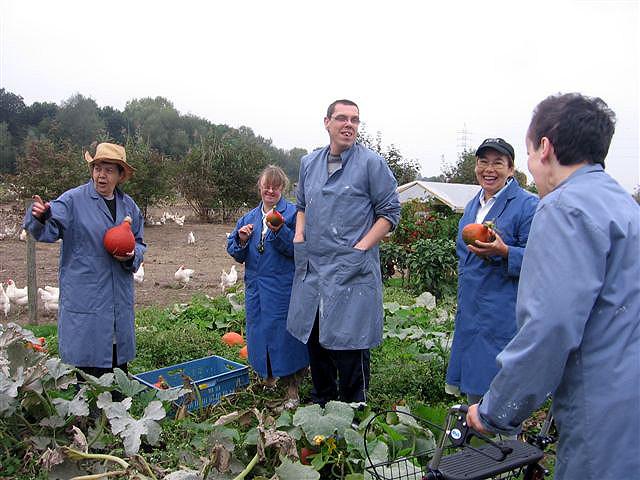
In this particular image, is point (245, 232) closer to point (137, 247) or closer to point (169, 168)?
point (137, 247)

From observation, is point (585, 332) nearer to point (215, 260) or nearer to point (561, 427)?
point (561, 427)

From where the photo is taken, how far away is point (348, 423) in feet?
9.73

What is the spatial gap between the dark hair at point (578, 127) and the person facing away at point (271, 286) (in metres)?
2.40

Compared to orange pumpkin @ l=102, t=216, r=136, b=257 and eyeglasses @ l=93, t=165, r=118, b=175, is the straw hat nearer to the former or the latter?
eyeglasses @ l=93, t=165, r=118, b=175

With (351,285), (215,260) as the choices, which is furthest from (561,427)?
(215,260)

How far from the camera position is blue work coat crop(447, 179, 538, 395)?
3037mm

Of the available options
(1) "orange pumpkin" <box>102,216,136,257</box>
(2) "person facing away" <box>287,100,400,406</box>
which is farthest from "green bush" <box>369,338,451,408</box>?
(1) "orange pumpkin" <box>102,216,136,257</box>

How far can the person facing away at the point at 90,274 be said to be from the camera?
3.57 meters

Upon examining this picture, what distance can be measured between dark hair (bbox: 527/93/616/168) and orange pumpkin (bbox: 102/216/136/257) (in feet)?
8.77

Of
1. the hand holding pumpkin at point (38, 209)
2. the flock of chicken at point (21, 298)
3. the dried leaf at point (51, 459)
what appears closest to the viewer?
the dried leaf at point (51, 459)

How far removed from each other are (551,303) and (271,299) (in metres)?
2.68

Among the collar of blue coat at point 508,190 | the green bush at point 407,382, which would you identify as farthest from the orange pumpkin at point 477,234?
the green bush at point 407,382

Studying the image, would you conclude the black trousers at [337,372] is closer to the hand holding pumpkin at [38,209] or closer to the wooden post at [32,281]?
the hand holding pumpkin at [38,209]

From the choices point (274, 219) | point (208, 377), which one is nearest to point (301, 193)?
point (274, 219)
